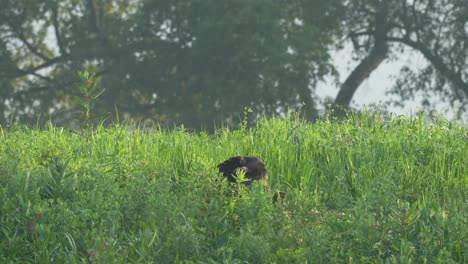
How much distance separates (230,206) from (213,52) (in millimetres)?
15194

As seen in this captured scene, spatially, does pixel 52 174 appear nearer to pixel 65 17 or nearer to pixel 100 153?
pixel 100 153

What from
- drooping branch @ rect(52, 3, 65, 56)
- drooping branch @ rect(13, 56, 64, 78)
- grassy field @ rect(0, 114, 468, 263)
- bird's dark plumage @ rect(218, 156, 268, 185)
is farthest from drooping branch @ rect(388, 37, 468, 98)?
bird's dark plumage @ rect(218, 156, 268, 185)

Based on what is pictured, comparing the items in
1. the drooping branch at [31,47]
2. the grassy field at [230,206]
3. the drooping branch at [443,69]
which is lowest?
the grassy field at [230,206]

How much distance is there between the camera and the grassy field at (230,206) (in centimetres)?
441

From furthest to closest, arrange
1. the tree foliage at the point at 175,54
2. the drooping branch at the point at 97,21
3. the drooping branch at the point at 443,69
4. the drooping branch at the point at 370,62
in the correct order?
the drooping branch at the point at 97,21 < the drooping branch at the point at 370,62 < the drooping branch at the point at 443,69 < the tree foliage at the point at 175,54

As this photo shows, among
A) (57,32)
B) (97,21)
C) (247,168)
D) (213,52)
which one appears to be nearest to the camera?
(247,168)

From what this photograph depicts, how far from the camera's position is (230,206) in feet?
16.9

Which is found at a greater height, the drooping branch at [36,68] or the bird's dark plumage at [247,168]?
the drooping branch at [36,68]

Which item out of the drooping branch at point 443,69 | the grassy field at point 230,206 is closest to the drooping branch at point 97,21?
the drooping branch at point 443,69

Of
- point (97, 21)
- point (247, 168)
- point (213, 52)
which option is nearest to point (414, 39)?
point (213, 52)

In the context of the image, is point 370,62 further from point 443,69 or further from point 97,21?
point 97,21

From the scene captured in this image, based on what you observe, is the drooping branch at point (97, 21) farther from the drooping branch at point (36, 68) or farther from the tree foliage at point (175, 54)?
the drooping branch at point (36, 68)

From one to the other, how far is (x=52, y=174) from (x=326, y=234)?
2122 millimetres

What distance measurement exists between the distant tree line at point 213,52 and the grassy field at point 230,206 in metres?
12.1
